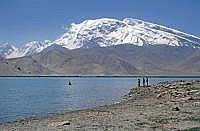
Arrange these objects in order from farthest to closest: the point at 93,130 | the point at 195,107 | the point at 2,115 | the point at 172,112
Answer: the point at 2,115 → the point at 195,107 → the point at 172,112 → the point at 93,130

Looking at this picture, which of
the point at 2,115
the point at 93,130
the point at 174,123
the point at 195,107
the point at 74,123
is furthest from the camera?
the point at 2,115

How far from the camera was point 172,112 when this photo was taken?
27953 millimetres

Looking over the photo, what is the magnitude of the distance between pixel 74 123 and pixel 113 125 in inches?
103

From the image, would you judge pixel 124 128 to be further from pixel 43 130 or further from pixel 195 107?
pixel 195 107

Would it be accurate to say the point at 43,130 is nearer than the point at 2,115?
Yes

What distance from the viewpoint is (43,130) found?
22.3 m

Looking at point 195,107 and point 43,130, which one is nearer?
point 43,130

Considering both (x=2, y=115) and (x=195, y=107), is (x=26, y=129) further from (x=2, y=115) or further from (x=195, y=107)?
(x=2, y=115)

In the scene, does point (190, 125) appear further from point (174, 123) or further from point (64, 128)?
point (64, 128)

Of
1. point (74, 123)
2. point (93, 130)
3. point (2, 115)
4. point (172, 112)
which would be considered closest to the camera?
point (93, 130)

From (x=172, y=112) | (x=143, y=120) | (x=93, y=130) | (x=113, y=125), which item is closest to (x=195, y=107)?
(x=172, y=112)

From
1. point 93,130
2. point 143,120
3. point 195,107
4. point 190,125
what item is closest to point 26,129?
point 93,130

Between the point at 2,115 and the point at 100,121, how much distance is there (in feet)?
59.2

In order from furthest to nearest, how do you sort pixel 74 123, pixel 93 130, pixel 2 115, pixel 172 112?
pixel 2 115, pixel 172 112, pixel 74 123, pixel 93 130
